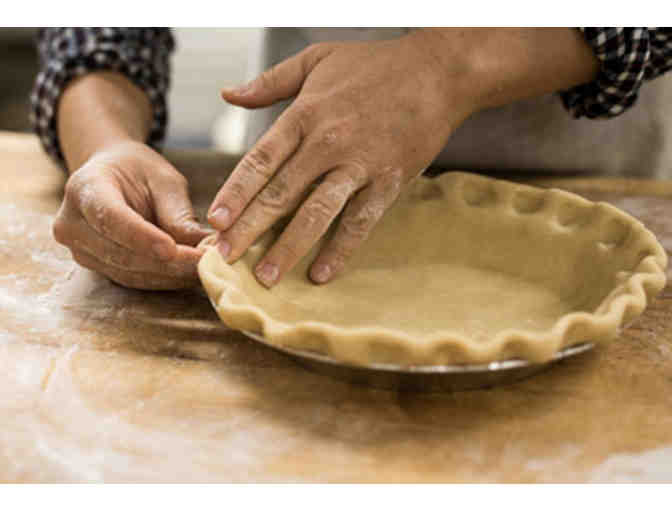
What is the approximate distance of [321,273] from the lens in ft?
4.06

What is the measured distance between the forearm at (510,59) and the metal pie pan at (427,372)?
55 centimetres

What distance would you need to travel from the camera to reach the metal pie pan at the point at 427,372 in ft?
2.99

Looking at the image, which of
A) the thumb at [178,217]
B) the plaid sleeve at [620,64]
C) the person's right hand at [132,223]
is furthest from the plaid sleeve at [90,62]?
the plaid sleeve at [620,64]

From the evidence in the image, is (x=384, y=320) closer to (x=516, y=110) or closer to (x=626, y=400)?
(x=626, y=400)

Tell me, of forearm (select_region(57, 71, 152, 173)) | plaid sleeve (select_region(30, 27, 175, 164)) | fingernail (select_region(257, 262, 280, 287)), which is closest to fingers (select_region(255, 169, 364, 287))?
fingernail (select_region(257, 262, 280, 287))

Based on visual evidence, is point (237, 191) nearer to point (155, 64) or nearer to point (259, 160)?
point (259, 160)

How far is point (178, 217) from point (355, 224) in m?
0.31

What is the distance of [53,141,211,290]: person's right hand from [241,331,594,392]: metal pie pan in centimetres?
29

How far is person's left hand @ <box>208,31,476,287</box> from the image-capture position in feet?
3.85

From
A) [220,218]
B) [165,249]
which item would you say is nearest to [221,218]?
[220,218]

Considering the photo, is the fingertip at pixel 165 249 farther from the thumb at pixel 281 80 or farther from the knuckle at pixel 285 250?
the thumb at pixel 281 80

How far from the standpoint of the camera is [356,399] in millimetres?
998

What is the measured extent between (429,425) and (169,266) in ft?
1.71

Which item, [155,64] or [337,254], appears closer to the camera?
[337,254]
